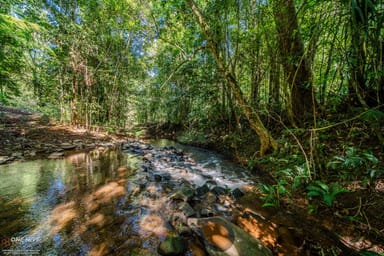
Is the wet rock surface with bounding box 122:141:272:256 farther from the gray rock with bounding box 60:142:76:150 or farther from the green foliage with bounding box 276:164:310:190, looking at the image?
the gray rock with bounding box 60:142:76:150

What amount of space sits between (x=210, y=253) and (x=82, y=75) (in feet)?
32.4

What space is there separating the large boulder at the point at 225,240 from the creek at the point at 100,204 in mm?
180

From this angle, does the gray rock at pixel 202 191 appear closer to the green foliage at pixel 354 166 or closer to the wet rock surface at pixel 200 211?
the wet rock surface at pixel 200 211

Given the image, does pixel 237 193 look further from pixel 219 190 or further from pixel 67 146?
pixel 67 146

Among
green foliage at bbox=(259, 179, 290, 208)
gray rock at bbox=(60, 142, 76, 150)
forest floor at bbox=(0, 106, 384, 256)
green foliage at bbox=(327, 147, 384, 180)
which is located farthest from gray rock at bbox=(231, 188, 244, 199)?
gray rock at bbox=(60, 142, 76, 150)

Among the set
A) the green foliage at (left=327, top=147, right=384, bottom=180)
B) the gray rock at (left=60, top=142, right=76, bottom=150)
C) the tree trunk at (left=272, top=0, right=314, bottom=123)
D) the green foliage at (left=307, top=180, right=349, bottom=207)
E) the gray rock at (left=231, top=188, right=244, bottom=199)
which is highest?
the tree trunk at (left=272, top=0, right=314, bottom=123)

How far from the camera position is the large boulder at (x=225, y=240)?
5.29 ft

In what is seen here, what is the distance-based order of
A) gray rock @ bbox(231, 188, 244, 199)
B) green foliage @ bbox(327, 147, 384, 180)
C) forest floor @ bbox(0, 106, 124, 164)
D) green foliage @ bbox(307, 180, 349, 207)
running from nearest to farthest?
green foliage @ bbox(307, 180, 349, 207) < green foliage @ bbox(327, 147, 384, 180) < gray rock @ bbox(231, 188, 244, 199) < forest floor @ bbox(0, 106, 124, 164)

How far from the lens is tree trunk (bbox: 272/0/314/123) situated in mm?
3631

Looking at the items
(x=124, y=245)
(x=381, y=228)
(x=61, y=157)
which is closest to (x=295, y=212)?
(x=381, y=228)

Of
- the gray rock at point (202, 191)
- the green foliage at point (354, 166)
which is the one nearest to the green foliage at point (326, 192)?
the green foliage at point (354, 166)

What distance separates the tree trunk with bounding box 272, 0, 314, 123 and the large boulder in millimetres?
2869

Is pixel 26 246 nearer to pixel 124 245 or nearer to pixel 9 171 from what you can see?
pixel 124 245

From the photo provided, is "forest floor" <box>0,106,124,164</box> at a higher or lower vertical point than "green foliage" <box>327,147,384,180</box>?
lower
